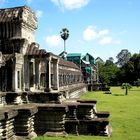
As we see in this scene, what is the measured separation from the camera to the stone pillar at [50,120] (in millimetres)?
14414

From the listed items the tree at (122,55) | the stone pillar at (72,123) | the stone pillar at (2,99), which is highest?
the tree at (122,55)

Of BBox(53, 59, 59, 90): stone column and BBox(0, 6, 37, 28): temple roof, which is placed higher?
BBox(0, 6, 37, 28): temple roof

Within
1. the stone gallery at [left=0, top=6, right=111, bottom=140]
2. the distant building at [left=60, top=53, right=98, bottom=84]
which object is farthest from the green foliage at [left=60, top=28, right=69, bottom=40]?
the stone gallery at [left=0, top=6, right=111, bottom=140]

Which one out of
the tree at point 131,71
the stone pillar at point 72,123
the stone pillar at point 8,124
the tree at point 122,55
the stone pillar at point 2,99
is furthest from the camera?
the tree at point 122,55

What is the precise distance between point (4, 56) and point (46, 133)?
5.16 metres

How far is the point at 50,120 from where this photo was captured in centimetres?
1453

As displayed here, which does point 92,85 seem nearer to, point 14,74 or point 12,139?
point 14,74

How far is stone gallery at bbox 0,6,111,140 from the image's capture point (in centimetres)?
1292

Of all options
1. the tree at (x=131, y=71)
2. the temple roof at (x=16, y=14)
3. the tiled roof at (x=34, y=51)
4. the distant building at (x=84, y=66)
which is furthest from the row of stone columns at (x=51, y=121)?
the tree at (x=131, y=71)

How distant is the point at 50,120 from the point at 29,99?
297 cm

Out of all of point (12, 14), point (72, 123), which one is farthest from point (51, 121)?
point (12, 14)

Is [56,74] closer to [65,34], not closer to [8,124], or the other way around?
[8,124]

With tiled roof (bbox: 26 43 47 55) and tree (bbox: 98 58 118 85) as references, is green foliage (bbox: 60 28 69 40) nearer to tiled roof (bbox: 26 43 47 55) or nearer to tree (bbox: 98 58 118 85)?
tree (bbox: 98 58 118 85)

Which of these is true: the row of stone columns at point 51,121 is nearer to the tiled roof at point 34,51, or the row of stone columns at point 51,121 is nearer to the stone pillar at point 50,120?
the stone pillar at point 50,120
